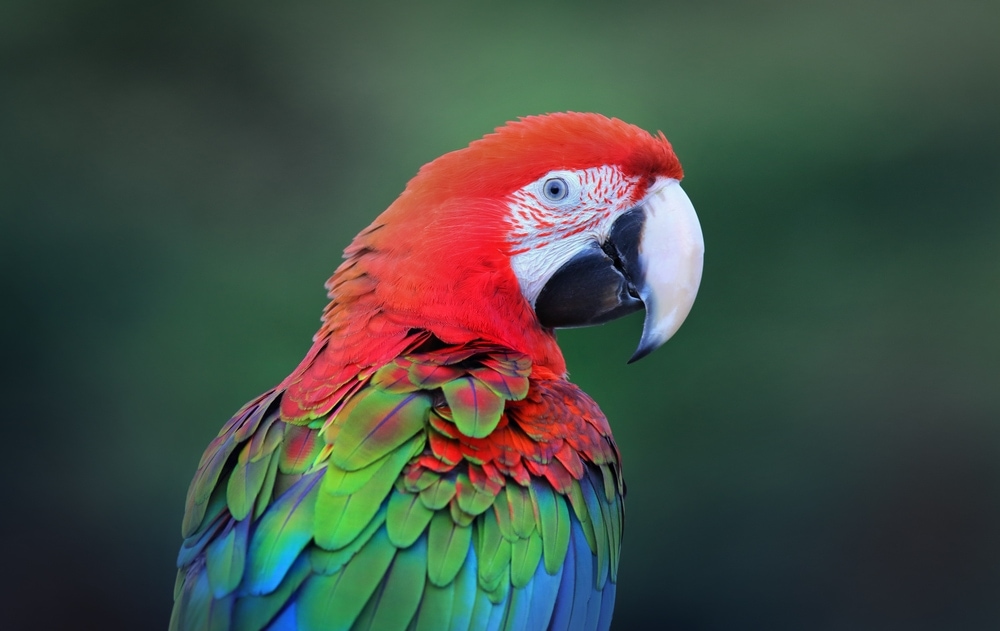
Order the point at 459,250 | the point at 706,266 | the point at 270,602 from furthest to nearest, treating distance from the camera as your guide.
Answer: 1. the point at 706,266
2. the point at 459,250
3. the point at 270,602

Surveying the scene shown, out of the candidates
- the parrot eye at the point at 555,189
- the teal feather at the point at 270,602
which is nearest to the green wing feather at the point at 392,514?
the teal feather at the point at 270,602

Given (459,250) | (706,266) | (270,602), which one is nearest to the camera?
(270,602)

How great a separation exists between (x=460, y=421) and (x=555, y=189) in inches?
14.5

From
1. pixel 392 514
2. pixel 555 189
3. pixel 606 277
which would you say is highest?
pixel 555 189

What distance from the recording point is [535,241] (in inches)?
45.9

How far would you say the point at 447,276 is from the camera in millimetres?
1127

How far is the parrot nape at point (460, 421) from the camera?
0.90m

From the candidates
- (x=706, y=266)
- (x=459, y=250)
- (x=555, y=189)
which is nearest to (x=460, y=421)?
(x=459, y=250)

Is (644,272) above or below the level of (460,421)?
above

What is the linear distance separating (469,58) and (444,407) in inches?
60.6

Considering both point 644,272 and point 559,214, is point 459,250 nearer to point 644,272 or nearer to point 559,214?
point 559,214

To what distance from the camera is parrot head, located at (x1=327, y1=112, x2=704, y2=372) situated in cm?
113

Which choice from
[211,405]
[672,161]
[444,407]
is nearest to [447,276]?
[444,407]

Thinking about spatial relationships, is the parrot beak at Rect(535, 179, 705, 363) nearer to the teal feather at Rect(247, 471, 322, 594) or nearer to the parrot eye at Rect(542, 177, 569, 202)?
the parrot eye at Rect(542, 177, 569, 202)
